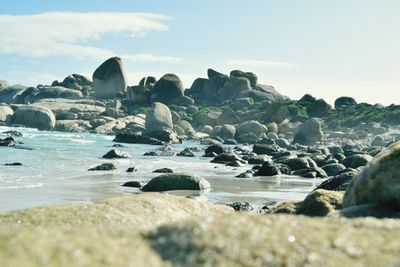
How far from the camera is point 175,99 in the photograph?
4316 inches

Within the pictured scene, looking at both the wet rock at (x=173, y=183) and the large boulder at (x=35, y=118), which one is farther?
the large boulder at (x=35, y=118)

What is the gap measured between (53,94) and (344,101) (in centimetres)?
5663

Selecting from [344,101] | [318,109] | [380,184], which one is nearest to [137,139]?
[318,109]

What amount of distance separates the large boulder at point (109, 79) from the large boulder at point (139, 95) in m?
8.08

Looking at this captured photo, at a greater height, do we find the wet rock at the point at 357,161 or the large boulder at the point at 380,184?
the large boulder at the point at 380,184

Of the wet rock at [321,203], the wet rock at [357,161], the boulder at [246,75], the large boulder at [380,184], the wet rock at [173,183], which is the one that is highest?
the boulder at [246,75]

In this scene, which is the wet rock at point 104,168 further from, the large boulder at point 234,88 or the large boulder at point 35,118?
the large boulder at point 234,88

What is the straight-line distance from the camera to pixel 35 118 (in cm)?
8562

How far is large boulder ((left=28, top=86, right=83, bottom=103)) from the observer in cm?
11096

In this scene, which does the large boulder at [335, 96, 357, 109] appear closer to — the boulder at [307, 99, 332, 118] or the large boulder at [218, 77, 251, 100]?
Answer: the boulder at [307, 99, 332, 118]

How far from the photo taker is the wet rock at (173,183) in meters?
17.2

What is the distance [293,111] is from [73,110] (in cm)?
3660

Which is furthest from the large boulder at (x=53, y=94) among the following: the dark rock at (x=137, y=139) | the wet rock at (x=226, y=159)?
the wet rock at (x=226, y=159)

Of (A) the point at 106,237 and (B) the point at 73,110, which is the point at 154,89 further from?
(A) the point at 106,237
